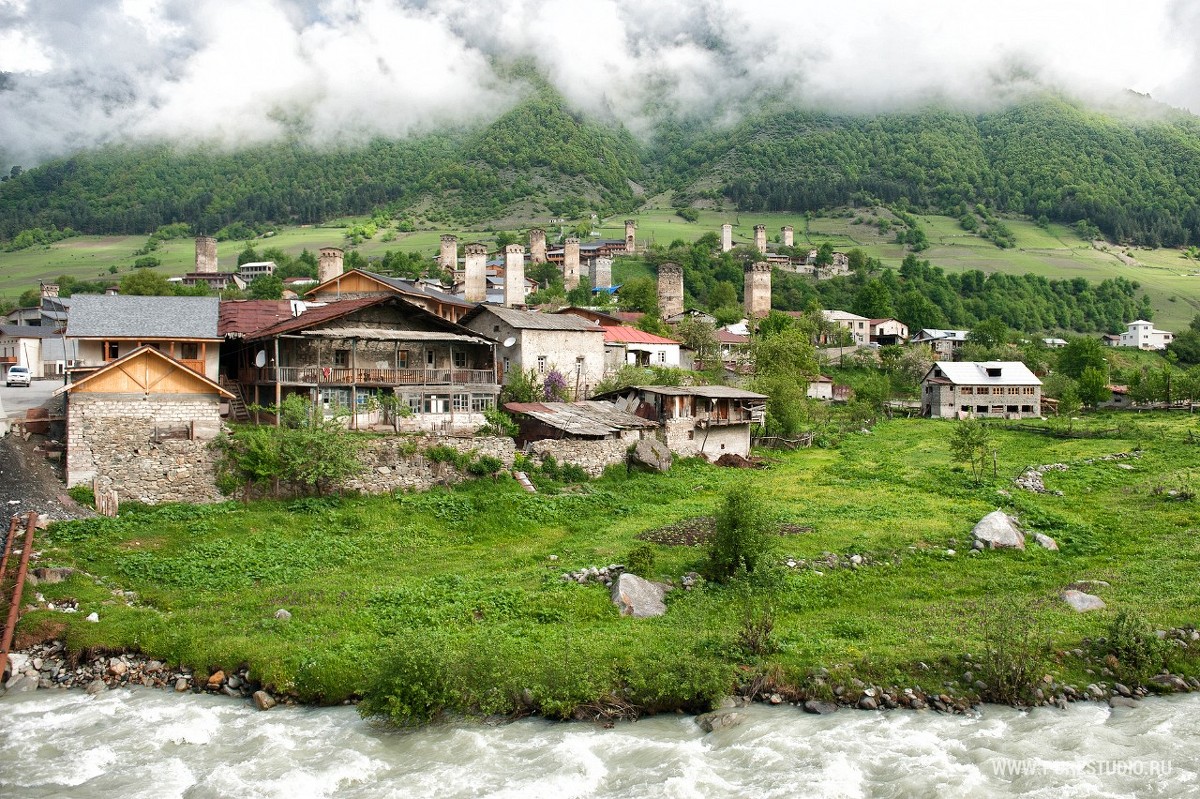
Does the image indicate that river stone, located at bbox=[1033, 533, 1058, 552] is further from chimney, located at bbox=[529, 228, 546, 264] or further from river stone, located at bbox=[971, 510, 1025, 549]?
chimney, located at bbox=[529, 228, 546, 264]

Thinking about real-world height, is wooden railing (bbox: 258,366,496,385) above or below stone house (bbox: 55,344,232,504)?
above

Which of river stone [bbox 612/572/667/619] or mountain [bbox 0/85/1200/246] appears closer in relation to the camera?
river stone [bbox 612/572/667/619]

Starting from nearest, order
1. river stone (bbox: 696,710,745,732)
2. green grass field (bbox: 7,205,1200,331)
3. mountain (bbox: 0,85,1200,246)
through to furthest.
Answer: river stone (bbox: 696,710,745,732)
green grass field (bbox: 7,205,1200,331)
mountain (bbox: 0,85,1200,246)

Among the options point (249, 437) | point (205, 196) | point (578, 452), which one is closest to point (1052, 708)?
point (578, 452)

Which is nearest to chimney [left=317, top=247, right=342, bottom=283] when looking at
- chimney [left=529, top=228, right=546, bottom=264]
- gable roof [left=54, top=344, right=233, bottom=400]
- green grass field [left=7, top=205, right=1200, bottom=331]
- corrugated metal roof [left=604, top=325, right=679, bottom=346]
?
corrugated metal roof [left=604, top=325, right=679, bottom=346]

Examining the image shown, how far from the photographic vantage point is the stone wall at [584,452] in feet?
94.1

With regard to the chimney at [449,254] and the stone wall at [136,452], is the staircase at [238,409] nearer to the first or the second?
the stone wall at [136,452]

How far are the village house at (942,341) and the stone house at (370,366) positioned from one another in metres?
53.0

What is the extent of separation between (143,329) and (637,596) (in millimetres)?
20957

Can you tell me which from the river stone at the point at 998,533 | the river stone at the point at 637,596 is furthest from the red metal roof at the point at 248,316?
the river stone at the point at 998,533

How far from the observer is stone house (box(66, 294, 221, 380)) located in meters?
29.1

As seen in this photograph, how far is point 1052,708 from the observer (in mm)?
14555

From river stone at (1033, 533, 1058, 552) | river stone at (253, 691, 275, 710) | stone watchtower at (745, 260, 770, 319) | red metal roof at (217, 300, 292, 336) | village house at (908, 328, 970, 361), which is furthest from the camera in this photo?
stone watchtower at (745, 260, 770, 319)

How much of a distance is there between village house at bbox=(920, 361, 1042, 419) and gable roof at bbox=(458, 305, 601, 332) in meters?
27.0
